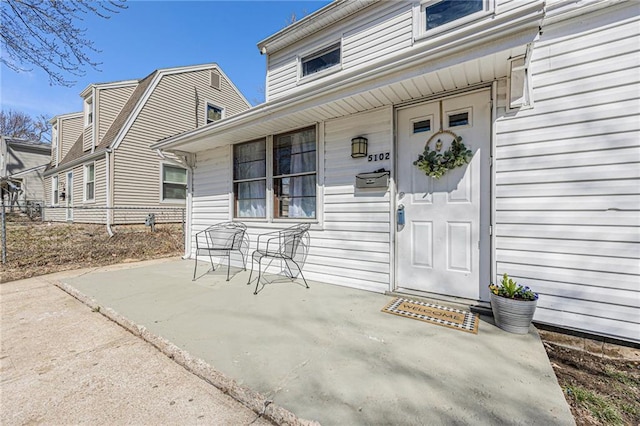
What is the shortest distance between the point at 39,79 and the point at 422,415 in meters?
6.24

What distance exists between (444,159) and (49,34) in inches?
208

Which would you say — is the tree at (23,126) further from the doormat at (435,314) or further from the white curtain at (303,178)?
the doormat at (435,314)

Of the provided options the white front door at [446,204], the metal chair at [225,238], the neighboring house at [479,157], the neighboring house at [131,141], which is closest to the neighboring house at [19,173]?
the neighboring house at [131,141]

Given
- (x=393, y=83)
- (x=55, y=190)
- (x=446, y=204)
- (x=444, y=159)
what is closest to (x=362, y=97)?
(x=393, y=83)

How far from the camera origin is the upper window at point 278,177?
Answer: 4.05 meters

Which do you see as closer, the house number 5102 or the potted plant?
the potted plant

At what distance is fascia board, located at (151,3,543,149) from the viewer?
2000 mm

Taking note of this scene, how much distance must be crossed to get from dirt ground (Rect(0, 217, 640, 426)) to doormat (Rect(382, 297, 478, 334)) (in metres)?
0.58

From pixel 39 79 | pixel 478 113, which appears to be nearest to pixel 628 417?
pixel 478 113

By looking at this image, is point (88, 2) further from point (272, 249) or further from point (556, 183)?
point (556, 183)

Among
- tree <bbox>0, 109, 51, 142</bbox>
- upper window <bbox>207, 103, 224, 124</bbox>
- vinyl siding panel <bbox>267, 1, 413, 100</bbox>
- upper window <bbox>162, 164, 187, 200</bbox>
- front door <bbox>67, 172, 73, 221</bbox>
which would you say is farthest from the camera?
tree <bbox>0, 109, 51, 142</bbox>

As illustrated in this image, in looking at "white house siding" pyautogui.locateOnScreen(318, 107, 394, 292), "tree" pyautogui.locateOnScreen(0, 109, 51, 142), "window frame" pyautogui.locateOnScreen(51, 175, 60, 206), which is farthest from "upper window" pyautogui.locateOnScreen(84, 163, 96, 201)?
"tree" pyautogui.locateOnScreen(0, 109, 51, 142)

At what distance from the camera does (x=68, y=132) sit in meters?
10.6

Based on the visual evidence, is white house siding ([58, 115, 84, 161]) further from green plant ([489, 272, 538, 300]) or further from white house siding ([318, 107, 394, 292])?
green plant ([489, 272, 538, 300])
